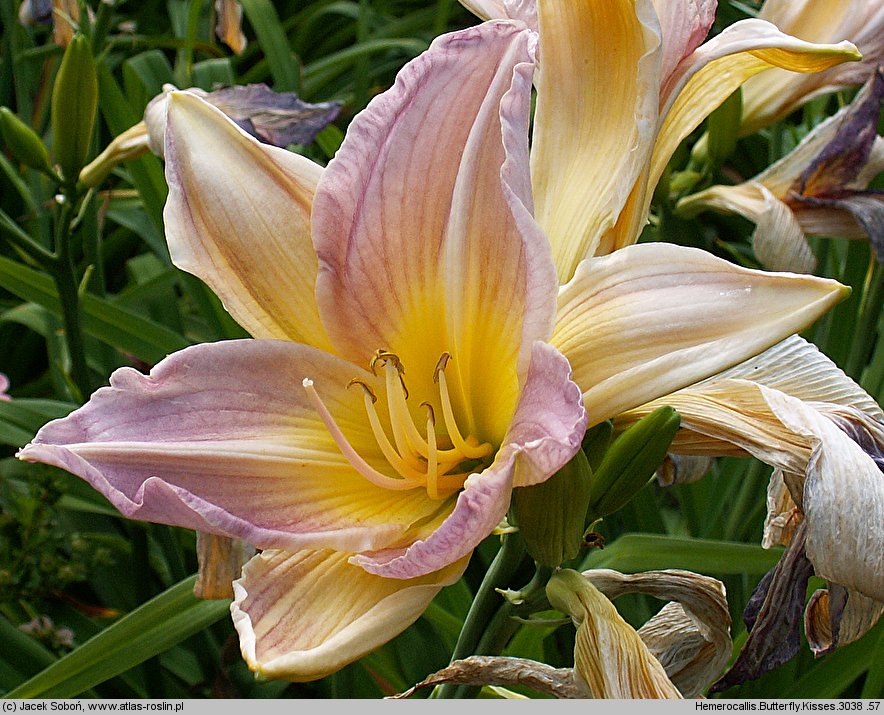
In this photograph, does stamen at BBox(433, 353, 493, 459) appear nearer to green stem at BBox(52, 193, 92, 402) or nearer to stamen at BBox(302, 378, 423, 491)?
stamen at BBox(302, 378, 423, 491)

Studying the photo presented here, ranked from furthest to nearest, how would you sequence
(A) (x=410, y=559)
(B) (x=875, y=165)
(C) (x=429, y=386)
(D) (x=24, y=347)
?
1. (D) (x=24, y=347)
2. (B) (x=875, y=165)
3. (C) (x=429, y=386)
4. (A) (x=410, y=559)

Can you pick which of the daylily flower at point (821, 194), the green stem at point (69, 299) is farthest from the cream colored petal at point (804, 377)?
the green stem at point (69, 299)

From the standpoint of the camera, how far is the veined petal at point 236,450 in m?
0.42

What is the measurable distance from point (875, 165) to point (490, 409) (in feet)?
2.00

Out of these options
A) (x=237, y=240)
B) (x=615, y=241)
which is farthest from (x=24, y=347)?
(x=615, y=241)

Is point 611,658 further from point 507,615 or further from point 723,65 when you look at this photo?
point 723,65

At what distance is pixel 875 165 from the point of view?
3.02 feet

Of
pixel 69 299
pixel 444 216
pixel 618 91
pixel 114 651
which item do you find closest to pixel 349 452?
pixel 444 216

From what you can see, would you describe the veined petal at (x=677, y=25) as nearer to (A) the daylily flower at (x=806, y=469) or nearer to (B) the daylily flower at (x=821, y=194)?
(A) the daylily flower at (x=806, y=469)

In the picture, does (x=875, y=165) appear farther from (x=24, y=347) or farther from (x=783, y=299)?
(x=24, y=347)

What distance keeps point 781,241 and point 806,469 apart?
540 mm

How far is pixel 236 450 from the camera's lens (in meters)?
0.46

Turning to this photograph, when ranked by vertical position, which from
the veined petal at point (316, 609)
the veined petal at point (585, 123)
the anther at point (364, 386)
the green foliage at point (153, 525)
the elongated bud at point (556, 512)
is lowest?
the green foliage at point (153, 525)

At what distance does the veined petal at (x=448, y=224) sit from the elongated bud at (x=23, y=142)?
58cm
